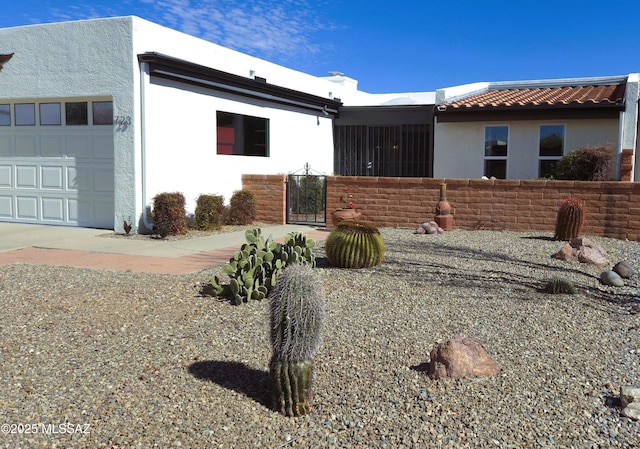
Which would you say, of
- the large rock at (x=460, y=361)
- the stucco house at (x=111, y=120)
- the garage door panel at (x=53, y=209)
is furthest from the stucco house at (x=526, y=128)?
the large rock at (x=460, y=361)

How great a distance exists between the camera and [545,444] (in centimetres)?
377

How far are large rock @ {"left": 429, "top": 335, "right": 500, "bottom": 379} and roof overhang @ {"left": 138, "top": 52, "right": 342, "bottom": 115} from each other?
9.32m

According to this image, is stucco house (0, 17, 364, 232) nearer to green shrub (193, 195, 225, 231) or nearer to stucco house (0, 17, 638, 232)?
stucco house (0, 17, 638, 232)

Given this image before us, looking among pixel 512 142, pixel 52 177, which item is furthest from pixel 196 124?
pixel 512 142

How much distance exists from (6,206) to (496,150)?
12.6m

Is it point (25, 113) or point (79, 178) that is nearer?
point (79, 178)

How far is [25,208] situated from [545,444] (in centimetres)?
1304

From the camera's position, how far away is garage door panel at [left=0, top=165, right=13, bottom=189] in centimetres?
1387

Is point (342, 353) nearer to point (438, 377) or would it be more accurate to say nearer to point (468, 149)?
point (438, 377)

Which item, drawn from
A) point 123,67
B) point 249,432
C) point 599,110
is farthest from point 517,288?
point 599,110

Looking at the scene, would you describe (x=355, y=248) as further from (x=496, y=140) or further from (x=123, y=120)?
(x=496, y=140)

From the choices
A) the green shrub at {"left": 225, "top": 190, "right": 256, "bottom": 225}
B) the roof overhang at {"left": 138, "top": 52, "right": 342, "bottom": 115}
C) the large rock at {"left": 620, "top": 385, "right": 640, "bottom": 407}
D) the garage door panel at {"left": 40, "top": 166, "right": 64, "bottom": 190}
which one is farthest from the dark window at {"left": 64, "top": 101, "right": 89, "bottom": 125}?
the large rock at {"left": 620, "top": 385, "right": 640, "bottom": 407}

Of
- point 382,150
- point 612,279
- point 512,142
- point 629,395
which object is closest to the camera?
point 629,395

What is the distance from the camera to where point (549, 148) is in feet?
53.4
